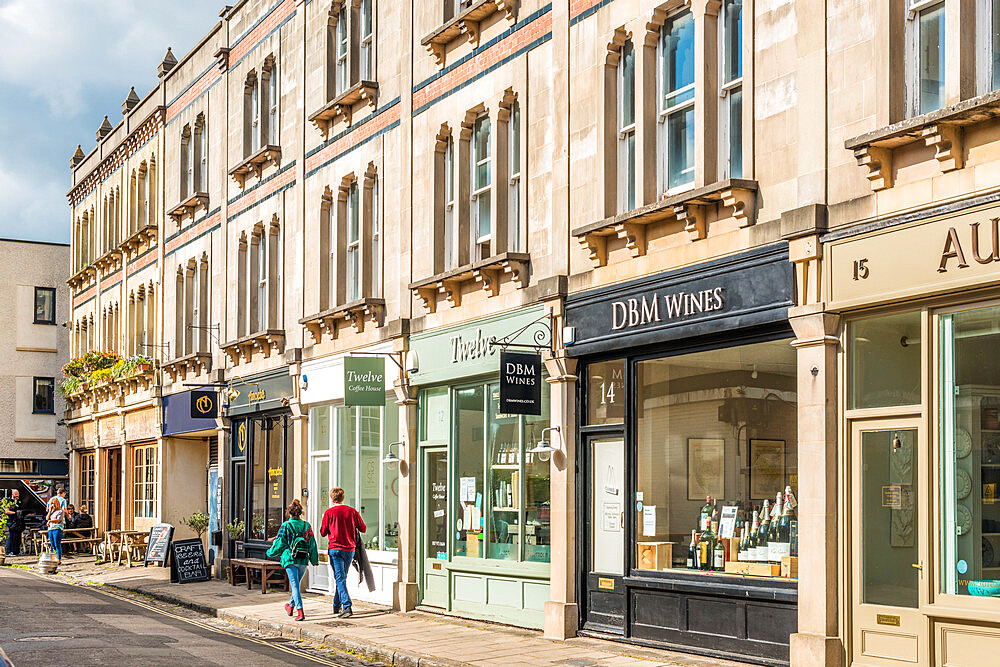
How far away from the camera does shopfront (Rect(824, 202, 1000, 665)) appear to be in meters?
10.4

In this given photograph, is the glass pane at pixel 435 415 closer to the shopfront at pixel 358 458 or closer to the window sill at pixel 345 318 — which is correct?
the shopfront at pixel 358 458

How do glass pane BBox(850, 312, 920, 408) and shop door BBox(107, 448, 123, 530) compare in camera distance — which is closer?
glass pane BBox(850, 312, 920, 408)

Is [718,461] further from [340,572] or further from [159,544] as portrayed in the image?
[159,544]

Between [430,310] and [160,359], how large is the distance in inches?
615

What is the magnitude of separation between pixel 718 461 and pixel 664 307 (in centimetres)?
179

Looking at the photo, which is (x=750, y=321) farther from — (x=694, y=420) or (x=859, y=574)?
(x=859, y=574)

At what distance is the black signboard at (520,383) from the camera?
15.9m

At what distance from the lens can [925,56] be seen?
11297 mm

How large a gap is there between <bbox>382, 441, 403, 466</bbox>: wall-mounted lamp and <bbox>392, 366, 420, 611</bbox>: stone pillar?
0.10 m

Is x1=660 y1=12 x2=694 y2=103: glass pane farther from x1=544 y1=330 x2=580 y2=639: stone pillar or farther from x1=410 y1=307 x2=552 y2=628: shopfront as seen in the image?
x1=410 y1=307 x2=552 y2=628: shopfront

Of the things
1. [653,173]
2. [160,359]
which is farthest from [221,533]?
[653,173]

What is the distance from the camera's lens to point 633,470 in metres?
14.9

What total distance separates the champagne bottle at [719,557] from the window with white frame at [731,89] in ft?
12.9

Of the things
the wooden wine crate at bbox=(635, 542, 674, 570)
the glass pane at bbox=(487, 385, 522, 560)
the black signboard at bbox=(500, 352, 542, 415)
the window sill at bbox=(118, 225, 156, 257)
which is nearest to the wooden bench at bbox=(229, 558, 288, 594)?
the glass pane at bbox=(487, 385, 522, 560)
